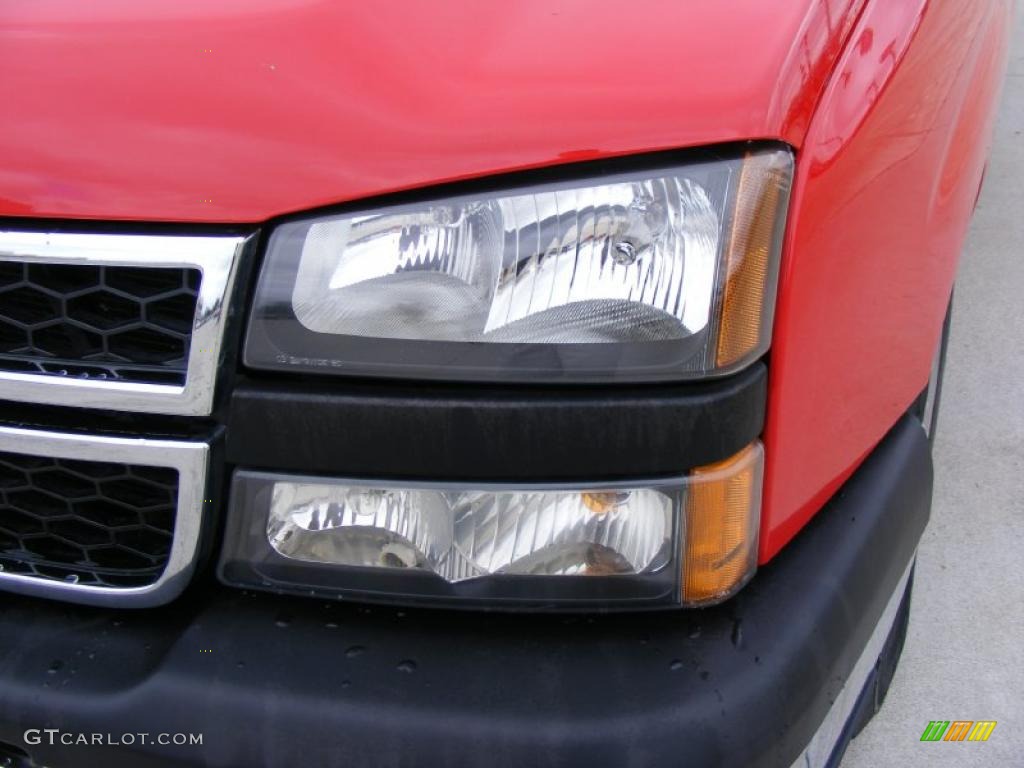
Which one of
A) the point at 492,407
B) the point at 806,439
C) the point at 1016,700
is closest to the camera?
the point at 492,407

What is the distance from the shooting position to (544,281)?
108cm

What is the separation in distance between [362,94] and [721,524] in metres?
0.61

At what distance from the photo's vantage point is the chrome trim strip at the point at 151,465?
1.13 m

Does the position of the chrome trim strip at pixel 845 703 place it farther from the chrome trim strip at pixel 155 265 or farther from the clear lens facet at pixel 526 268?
the chrome trim strip at pixel 155 265

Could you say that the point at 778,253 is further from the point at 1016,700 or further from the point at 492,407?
the point at 1016,700

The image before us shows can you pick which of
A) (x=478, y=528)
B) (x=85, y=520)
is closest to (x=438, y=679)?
(x=478, y=528)

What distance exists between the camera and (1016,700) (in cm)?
204

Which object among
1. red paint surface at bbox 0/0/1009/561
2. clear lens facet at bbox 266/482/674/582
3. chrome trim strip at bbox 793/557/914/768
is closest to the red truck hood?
red paint surface at bbox 0/0/1009/561

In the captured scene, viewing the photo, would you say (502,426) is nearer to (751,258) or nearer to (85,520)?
(751,258)

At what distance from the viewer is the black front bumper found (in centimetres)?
106

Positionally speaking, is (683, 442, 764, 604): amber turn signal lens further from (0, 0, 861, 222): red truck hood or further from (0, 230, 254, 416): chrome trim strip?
(0, 230, 254, 416): chrome trim strip

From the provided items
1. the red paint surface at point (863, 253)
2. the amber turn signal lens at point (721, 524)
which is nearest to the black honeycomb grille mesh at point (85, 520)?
the amber turn signal lens at point (721, 524)

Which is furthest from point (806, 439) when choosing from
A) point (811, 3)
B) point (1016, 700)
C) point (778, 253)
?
point (1016, 700)

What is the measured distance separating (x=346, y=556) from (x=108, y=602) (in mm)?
300
